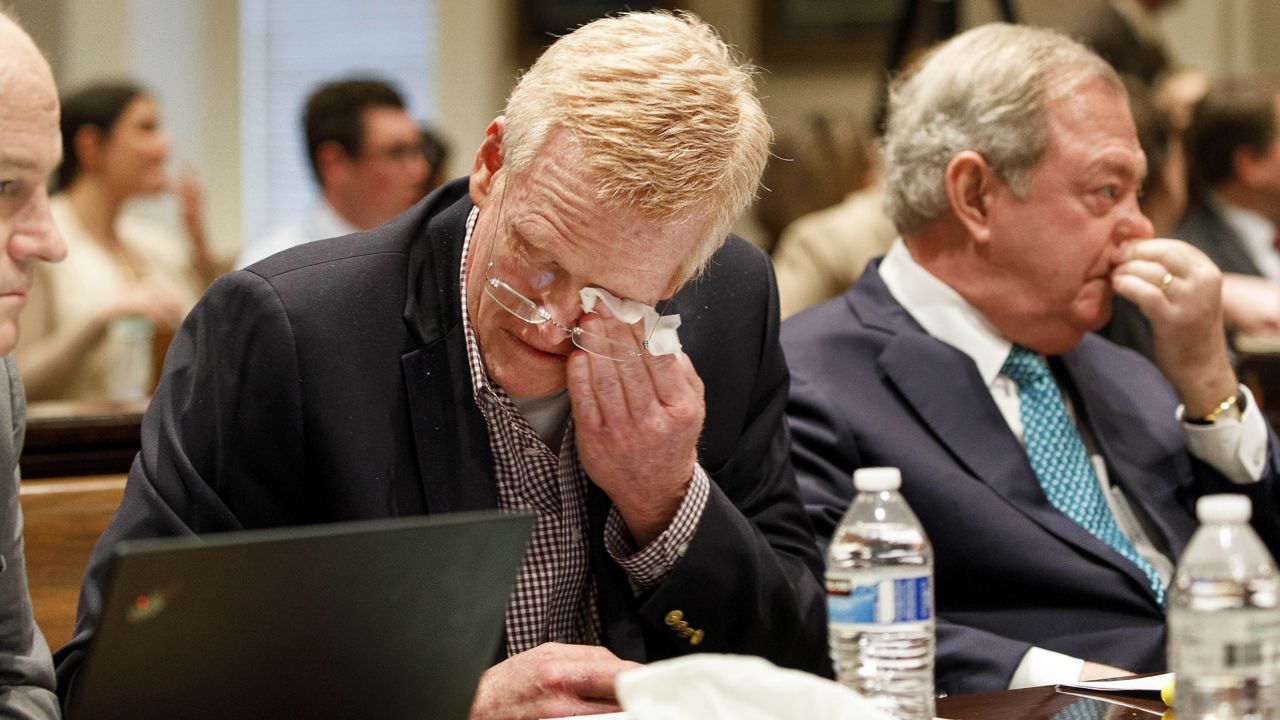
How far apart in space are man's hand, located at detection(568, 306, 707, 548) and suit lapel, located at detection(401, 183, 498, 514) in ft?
0.37

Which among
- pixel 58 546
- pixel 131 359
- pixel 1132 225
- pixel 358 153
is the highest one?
pixel 1132 225

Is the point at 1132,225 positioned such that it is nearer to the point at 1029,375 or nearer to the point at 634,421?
the point at 1029,375

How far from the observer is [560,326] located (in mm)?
1418

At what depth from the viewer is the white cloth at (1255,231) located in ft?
15.2

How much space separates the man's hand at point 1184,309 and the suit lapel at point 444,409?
3.21ft

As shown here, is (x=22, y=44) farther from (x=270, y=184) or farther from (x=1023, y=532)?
(x=270, y=184)

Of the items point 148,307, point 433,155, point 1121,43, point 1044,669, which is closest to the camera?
point 1044,669

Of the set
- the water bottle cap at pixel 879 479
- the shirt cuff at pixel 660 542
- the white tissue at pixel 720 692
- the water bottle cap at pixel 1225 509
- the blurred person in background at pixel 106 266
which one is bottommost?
the blurred person in background at pixel 106 266

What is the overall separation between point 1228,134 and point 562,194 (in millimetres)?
3991

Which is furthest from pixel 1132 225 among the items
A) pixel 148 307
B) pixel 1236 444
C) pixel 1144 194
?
pixel 148 307

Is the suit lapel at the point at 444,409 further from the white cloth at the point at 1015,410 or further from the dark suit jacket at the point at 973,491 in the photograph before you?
the white cloth at the point at 1015,410

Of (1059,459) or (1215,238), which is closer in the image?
(1059,459)

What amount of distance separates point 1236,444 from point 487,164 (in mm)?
1146

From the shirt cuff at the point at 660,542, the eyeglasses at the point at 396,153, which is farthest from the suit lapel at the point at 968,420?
the eyeglasses at the point at 396,153
